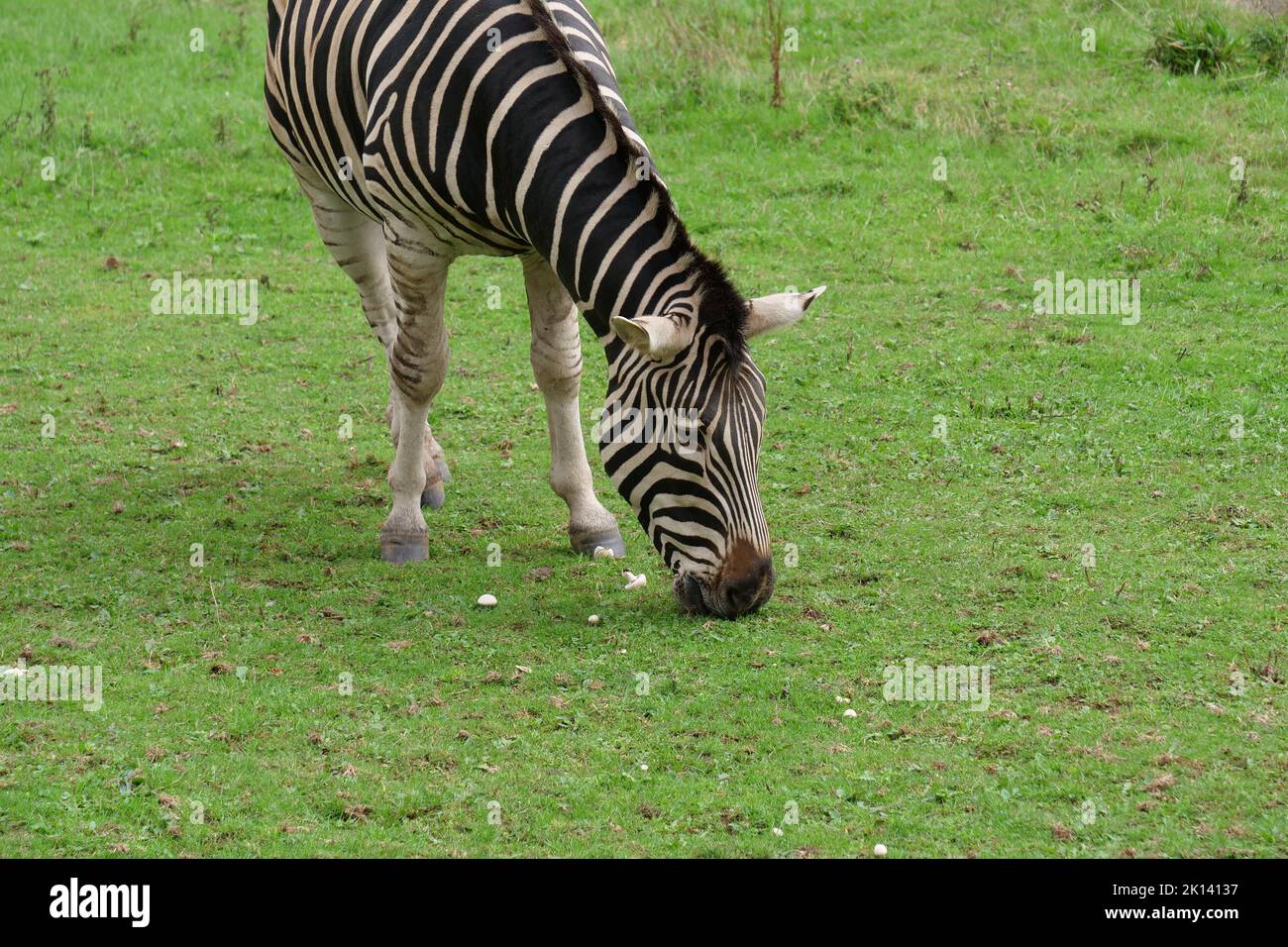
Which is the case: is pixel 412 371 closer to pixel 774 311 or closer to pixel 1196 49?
pixel 774 311

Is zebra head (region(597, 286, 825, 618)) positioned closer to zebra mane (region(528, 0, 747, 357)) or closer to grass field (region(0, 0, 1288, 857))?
zebra mane (region(528, 0, 747, 357))

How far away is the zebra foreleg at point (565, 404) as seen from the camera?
8.19 m

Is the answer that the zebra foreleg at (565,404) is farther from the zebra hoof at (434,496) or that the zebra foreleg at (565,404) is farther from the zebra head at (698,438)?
the zebra head at (698,438)

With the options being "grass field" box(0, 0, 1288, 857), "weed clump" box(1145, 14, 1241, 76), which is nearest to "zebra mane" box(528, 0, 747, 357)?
"grass field" box(0, 0, 1288, 857)

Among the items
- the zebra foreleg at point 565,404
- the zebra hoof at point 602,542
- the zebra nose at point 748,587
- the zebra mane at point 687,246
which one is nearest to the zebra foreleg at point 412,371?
the zebra foreleg at point 565,404

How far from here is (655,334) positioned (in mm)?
6355

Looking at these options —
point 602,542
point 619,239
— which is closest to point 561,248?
point 619,239

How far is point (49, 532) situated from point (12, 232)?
692 cm

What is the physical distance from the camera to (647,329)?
6.32m

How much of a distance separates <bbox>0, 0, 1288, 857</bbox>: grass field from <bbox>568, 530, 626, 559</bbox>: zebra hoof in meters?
0.11

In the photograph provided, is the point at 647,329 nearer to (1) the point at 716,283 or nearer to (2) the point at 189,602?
(1) the point at 716,283

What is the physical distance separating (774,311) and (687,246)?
54 centimetres

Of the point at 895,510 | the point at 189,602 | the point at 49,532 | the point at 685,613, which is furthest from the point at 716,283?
the point at 49,532

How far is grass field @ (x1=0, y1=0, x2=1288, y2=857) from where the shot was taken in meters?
5.62
